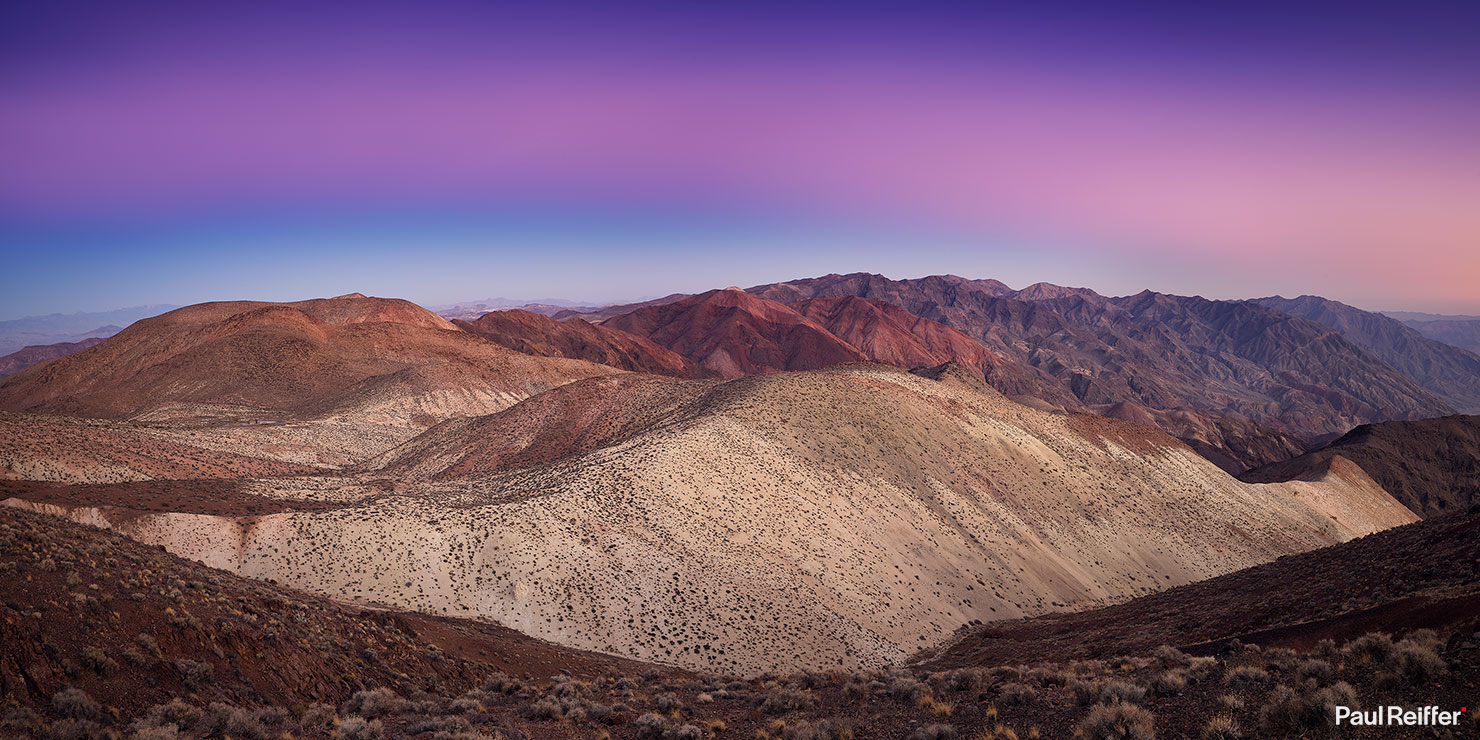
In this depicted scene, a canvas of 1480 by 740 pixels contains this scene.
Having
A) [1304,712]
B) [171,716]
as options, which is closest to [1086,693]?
[1304,712]

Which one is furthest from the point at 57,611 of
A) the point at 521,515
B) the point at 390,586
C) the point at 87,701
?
the point at 521,515

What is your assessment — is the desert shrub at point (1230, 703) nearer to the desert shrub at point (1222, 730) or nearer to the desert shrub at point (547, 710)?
the desert shrub at point (1222, 730)

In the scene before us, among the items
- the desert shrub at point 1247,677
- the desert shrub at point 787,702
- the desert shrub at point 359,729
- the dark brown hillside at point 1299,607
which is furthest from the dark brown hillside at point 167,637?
the dark brown hillside at point 1299,607

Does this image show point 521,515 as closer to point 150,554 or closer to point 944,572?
point 150,554

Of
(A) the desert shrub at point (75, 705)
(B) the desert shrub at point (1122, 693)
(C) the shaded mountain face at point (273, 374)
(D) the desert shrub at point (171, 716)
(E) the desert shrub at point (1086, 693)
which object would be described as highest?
(C) the shaded mountain face at point (273, 374)

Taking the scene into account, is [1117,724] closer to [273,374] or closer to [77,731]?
[77,731]

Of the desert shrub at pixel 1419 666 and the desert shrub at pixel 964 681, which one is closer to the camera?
the desert shrub at pixel 1419 666

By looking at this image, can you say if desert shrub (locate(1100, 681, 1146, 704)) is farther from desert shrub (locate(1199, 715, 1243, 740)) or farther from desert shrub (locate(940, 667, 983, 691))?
desert shrub (locate(940, 667, 983, 691))
